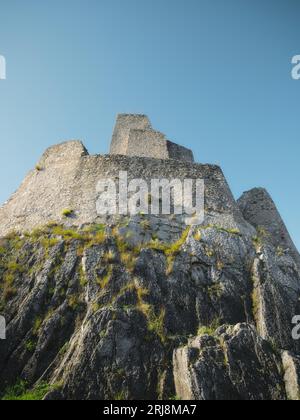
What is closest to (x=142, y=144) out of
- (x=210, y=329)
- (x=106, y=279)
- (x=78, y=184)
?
(x=78, y=184)

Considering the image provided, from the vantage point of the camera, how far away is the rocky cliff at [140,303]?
35.0 ft

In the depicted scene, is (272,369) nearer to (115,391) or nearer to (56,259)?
(115,391)

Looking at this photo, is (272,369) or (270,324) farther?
(270,324)

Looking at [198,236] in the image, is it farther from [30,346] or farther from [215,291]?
[30,346]

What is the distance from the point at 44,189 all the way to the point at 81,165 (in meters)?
2.25

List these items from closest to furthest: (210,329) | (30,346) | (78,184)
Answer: (30,346)
(210,329)
(78,184)

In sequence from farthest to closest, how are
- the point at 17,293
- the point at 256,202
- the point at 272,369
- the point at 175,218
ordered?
the point at 256,202
the point at 175,218
the point at 17,293
the point at 272,369

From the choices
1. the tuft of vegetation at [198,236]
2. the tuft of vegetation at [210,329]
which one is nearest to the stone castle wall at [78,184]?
the tuft of vegetation at [198,236]

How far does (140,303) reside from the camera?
1276cm

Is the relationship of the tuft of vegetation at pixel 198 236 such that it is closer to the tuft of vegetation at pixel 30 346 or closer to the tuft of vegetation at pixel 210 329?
the tuft of vegetation at pixel 210 329

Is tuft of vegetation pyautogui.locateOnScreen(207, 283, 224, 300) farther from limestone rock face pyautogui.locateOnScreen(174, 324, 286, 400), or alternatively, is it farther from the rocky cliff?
limestone rock face pyautogui.locateOnScreen(174, 324, 286, 400)

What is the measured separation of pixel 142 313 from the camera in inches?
486
